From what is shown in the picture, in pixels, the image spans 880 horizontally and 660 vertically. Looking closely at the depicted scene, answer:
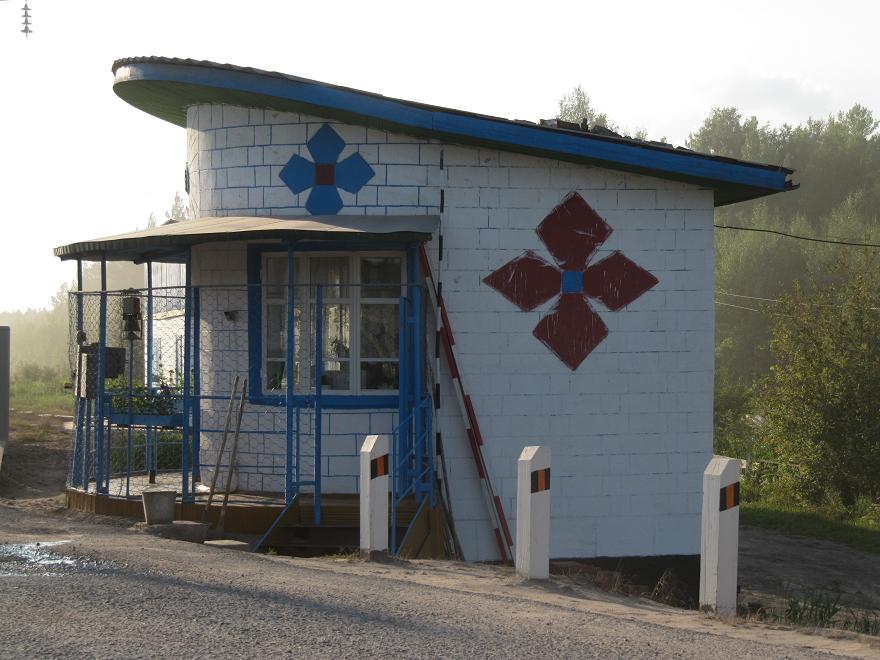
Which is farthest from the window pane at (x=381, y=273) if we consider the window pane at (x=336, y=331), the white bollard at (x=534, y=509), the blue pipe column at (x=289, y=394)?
the white bollard at (x=534, y=509)

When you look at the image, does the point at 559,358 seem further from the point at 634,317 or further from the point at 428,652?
the point at 428,652

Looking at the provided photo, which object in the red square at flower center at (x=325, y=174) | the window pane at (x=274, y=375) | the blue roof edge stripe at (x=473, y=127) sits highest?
the blue roof edge stripe at (x=473, y=127)

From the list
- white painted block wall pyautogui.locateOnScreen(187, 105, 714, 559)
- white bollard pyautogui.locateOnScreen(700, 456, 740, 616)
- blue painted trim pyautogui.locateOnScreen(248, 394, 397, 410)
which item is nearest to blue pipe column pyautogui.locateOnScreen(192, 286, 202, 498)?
white painted block wall pyautogui.locateOnScreen(187, 105, 714, 559)

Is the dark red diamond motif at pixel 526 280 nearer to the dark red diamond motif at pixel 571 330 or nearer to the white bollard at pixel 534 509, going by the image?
the dark red diamond motif at pixel 571 330

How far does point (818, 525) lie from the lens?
676 inches

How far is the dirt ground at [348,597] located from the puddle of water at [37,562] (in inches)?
0.7

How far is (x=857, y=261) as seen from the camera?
2122 cm

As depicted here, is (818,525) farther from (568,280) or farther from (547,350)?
(568,280)

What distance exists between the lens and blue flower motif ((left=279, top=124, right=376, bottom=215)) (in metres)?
11.6

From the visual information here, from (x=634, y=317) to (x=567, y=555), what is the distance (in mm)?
2410

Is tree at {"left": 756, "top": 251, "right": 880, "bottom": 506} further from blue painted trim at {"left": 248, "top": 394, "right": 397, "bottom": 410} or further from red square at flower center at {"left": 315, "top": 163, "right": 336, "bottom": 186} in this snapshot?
red square at flower center at {"left": 315, "top": 163, "right": 336, "bottom": 186}

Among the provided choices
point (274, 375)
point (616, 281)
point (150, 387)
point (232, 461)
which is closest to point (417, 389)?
point (274, 375)

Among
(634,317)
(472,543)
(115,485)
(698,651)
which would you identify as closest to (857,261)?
(634,317)

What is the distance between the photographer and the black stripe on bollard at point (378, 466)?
870 cm
